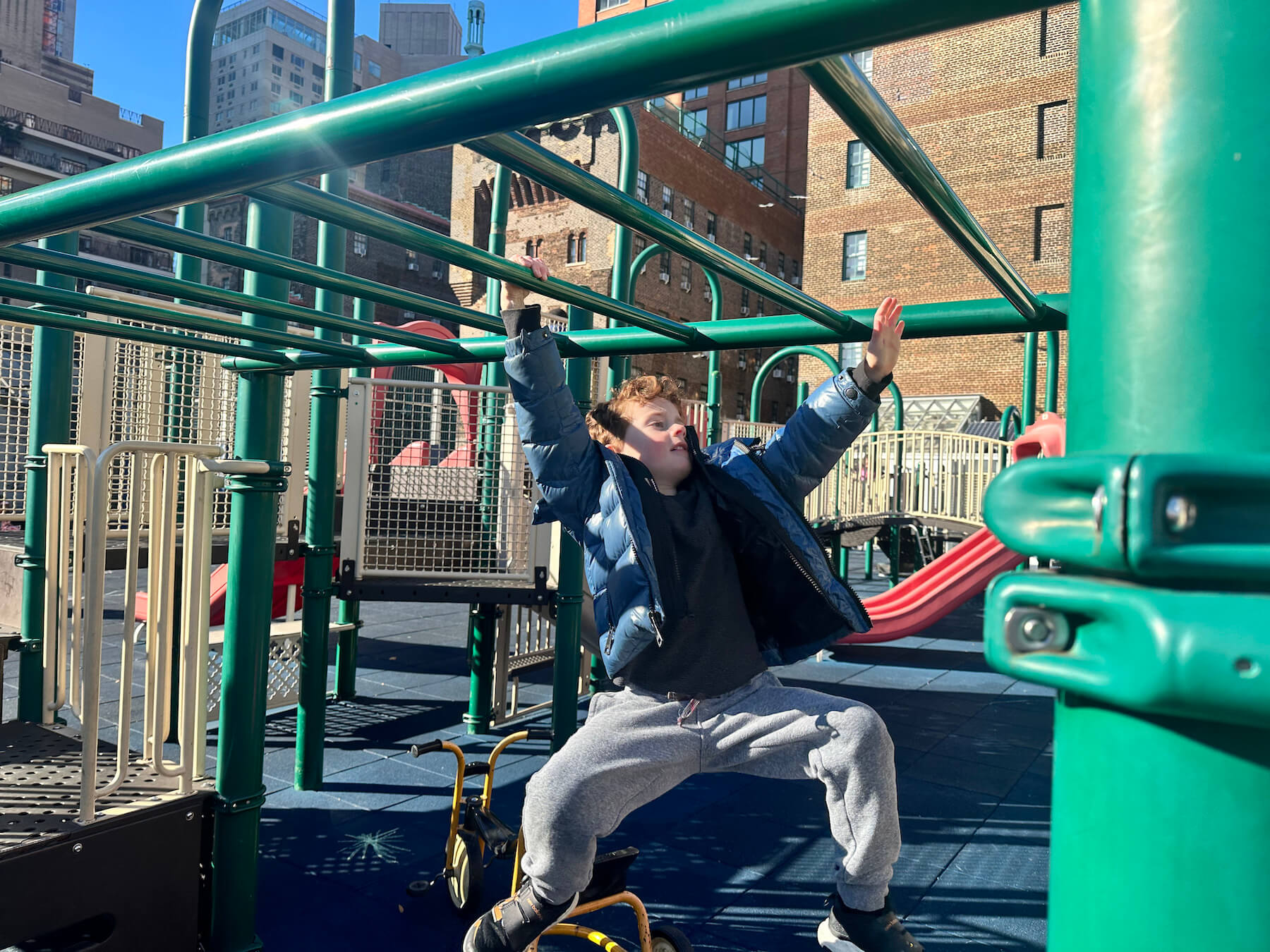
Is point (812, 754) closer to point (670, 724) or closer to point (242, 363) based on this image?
point (670, 724)

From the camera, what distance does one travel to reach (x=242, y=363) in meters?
2.72

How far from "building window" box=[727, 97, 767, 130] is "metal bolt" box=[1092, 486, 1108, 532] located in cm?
4495

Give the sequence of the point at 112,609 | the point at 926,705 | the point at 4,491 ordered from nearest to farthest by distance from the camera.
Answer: the point at 4,491, the point at 926,705, the point at 112,609

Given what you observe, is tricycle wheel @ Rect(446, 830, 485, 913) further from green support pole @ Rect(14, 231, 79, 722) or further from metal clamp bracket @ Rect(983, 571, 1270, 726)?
metal clamp bracket @ Rect(983, 571, 1270, 726)

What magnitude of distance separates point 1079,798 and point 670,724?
1651 millimetres

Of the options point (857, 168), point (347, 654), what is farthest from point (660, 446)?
point (857, 168)

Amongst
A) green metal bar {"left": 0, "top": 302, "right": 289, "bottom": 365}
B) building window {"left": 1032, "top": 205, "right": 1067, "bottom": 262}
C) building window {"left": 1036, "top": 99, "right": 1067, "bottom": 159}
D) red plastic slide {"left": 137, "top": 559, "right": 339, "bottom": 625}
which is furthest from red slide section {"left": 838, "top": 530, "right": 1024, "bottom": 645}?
building window {"left": 1036, "top": 99, "right": 1067, "bottom": 159}

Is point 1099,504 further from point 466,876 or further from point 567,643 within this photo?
point 567,643

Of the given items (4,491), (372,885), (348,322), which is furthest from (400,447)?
(348,322)

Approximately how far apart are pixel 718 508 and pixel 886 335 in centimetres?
64

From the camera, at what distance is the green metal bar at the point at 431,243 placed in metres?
1.39

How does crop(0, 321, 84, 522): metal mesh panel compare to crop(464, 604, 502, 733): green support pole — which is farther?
crop(464, 604, 502, 733): green support pole

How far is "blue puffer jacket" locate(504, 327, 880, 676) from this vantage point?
2.10m

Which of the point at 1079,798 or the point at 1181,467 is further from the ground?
the point at 1181,467
